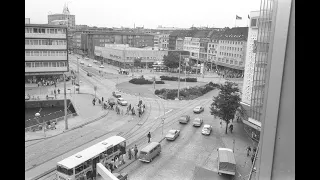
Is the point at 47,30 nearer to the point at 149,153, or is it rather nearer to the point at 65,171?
the point at 149,153

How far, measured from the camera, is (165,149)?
7.16m

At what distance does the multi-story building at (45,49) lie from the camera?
1446cm

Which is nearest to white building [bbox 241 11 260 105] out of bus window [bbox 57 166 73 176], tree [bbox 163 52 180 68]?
bus window [bbox 57 166 73 176]

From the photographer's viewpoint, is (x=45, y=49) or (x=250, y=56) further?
(x=45, y=49)

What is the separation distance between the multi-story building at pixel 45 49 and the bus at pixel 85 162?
10061 mm

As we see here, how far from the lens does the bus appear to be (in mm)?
5059

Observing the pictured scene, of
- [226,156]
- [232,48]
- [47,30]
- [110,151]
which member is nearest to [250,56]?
[226,156]

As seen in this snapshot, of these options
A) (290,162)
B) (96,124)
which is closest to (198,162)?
(96,124)

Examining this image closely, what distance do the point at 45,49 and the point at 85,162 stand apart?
36.2ft

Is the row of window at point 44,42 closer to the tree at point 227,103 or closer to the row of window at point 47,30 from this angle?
the row of window at point 47,30

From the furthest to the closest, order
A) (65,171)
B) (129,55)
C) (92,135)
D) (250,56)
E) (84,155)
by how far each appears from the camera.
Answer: (129,55), (250,56), (92,135), (84,155), (65,171)

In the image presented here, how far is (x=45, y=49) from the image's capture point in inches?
585

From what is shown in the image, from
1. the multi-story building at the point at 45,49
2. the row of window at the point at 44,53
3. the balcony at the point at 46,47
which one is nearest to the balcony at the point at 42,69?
the multi-story building at the point at 45,49
